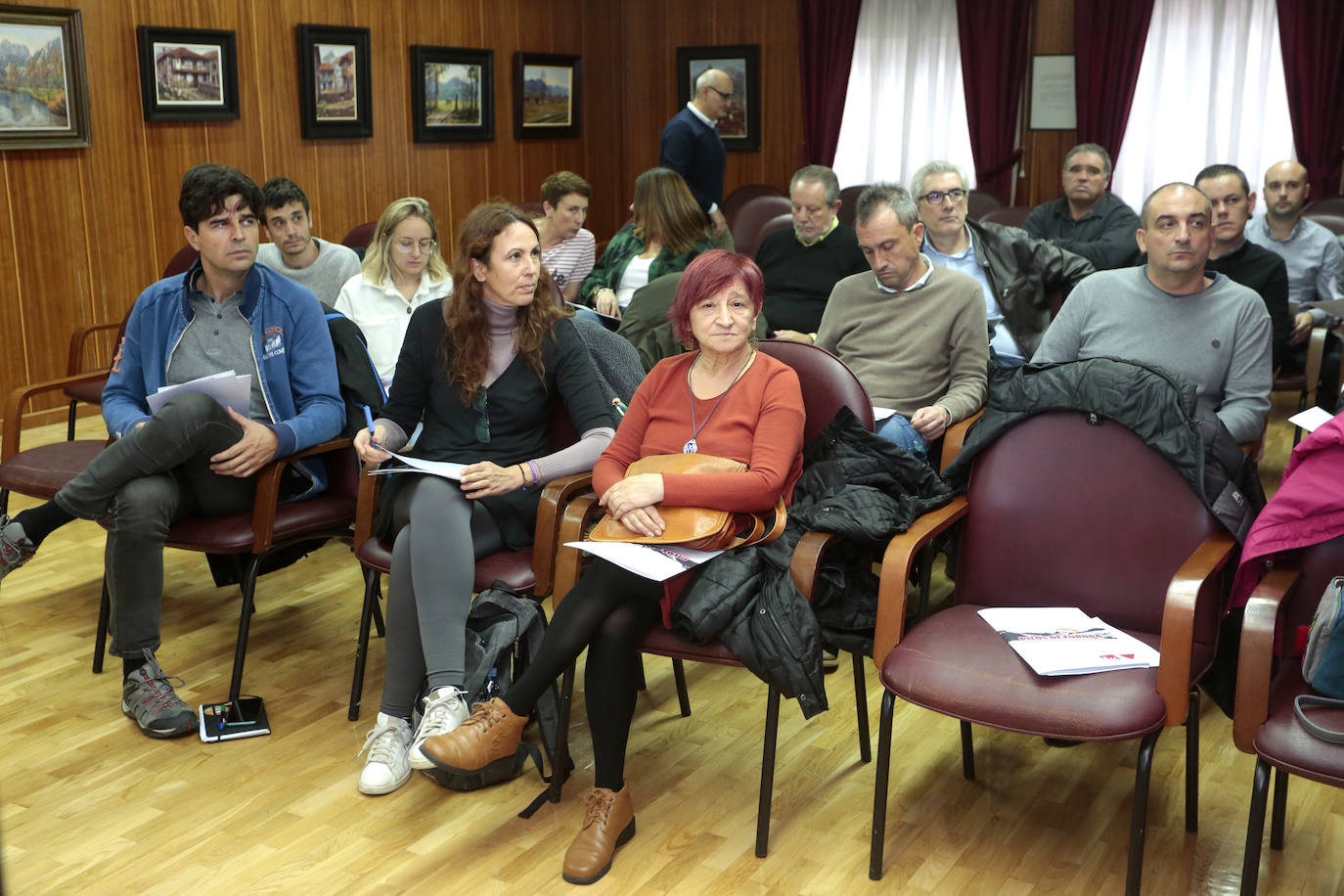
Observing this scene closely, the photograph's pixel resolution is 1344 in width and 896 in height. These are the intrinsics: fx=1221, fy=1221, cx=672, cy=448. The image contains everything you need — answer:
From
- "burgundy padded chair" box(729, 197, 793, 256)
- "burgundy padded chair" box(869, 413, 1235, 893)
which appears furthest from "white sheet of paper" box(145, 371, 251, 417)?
"burgundy padded chair" box(729, 197, 793, 256)

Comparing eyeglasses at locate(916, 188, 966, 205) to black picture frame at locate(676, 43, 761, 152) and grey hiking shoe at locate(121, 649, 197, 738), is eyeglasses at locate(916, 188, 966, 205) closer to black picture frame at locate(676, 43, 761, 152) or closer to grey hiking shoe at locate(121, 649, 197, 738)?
grey hiking shoe at locate(121, 649, 197, 738)

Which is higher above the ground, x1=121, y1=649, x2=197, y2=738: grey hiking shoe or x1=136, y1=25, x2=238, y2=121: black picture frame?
x1=136, y1=25, x2=238, y2=121: black picture frame

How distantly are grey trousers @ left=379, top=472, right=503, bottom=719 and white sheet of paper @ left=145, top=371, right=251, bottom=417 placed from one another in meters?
0.64

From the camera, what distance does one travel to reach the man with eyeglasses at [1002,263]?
4125mm

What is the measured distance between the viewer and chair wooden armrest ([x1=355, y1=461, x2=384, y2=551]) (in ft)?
10.2

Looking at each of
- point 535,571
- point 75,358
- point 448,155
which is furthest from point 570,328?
point 448,155

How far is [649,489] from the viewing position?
263 centimetres

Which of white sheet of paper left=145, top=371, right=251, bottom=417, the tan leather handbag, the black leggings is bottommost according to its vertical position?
the black leggings

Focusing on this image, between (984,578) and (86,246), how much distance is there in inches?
214

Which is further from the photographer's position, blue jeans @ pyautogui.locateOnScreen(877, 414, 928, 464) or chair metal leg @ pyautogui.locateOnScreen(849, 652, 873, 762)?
blue jeans @ pyautogui.locateOnScreen(877, 414, 928, 464)

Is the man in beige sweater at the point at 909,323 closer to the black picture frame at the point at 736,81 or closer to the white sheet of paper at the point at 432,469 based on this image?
the white sheet of paper at the point at 432,469

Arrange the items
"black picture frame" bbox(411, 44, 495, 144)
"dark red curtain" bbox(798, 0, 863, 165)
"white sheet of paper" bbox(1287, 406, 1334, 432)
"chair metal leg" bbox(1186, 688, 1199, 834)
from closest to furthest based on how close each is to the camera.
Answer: "chair metal leg" bbox(1186, 688, 1199, 834) → "white sheet of paper" bbox(1287, 406, 1334, 432) → "black picture frame" bbox(411, 44, 495, 144) → "dark red curtain" bbox(798, 0, 863, 165)

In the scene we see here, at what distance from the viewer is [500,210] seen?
123 inches

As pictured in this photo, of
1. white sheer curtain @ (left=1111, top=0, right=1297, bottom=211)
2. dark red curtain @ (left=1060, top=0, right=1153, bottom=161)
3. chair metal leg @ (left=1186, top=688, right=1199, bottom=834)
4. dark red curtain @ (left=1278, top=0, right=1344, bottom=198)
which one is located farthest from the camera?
dark red curtain @ (left=1060, top=0, right=1153, bottom=161)
